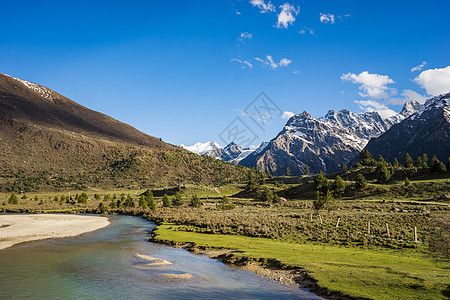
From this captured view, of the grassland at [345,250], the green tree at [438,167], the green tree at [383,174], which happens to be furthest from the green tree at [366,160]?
the grassland at [345,250]

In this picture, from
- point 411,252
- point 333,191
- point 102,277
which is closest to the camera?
point 102,277

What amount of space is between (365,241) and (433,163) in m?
107

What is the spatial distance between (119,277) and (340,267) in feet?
62.1

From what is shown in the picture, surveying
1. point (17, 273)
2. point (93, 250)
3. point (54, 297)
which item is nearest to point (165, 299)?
point (54, 297)

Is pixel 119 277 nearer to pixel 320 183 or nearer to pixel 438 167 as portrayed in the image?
pixel 320 183

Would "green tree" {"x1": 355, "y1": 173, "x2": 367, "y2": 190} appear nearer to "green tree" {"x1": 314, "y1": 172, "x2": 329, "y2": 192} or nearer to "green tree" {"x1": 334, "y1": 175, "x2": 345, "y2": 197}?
"green tree" {"x1": 334, "y1": 175, "x2": 345, "y2": 197}

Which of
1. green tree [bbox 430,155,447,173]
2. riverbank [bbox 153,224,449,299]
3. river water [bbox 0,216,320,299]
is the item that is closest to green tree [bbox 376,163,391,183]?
green tree [bbox 430,155,447,173]

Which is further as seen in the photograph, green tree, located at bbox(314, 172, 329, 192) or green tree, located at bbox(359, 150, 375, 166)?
green tree, located at bbox(359, 150, 375, 166)

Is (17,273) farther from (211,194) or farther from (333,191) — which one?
(211,194)

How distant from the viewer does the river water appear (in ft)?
65.3

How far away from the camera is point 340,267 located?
2430cm

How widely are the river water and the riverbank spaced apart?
177 cm

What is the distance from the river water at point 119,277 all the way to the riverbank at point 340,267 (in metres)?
1.77

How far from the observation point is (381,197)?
9656 centimetres
